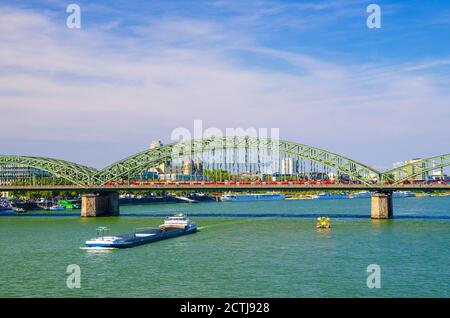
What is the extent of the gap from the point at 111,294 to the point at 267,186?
173 ft

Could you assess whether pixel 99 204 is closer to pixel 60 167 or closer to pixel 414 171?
pixel 60 167

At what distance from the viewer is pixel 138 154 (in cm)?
10775

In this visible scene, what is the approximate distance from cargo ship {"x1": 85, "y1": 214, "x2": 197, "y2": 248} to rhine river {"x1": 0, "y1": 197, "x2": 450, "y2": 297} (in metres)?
1.32

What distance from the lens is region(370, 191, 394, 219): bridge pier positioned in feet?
274

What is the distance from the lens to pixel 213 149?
102625 millimetres

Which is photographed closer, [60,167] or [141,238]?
[141,238]

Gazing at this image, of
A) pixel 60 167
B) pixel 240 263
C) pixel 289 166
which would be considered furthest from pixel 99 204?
pixel 240 263

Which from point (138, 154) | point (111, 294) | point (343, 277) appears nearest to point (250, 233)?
point (343, 277)

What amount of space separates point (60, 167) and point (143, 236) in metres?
56.6

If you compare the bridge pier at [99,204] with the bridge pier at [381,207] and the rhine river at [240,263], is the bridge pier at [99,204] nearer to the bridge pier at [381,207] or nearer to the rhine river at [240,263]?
the rhine river at [240,263]

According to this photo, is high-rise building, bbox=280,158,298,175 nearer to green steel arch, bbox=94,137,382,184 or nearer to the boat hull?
green steel arch, bbox=94,137,382,184

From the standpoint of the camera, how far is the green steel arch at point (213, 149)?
315 ft

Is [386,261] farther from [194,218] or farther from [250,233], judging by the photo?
[194,218]

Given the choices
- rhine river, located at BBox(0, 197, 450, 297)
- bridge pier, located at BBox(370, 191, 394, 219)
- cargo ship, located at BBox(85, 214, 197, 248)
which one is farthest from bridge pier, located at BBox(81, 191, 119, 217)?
bridge pier, located at BBox(370, 191, 394, 219)
